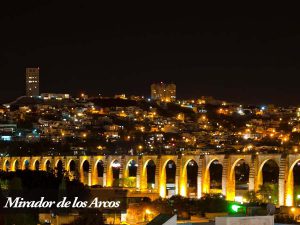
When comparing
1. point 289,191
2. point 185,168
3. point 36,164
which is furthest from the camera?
point 36,164

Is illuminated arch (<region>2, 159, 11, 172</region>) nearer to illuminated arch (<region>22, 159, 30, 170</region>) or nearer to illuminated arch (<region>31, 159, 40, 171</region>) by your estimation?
illuminated arch (<region>22, 159, 30, 170</region>)

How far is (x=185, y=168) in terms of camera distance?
204 ft

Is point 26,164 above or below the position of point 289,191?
above

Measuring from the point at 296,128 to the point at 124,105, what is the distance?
5347 cm

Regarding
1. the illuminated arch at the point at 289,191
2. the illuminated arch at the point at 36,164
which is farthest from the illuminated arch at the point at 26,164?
the illuminated arch at the point at 289,191

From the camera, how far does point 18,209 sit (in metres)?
33.5

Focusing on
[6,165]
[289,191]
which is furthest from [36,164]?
[289,191]

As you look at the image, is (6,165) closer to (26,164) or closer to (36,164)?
(26,164)

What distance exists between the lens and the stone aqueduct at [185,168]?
162 feet

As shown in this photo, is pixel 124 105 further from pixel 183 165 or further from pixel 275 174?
pixel 183 165

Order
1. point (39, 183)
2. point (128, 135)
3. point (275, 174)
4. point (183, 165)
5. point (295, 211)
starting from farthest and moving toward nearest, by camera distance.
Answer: point (128, 135)
point (275, 174)
point (183, 165)
point (39, 183)
point (295, 211)

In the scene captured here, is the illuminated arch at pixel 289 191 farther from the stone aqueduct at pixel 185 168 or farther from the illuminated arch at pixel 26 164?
the illuminated arch at pixel 26 164

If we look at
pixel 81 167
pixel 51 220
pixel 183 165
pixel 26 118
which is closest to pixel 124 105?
pixel 26 118

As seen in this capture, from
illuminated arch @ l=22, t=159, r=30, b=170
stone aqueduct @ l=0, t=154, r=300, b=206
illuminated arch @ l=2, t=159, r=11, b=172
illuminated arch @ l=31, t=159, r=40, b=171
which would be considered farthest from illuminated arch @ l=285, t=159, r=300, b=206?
illuminated arch @ l=2, t=159, r=11, b=172
